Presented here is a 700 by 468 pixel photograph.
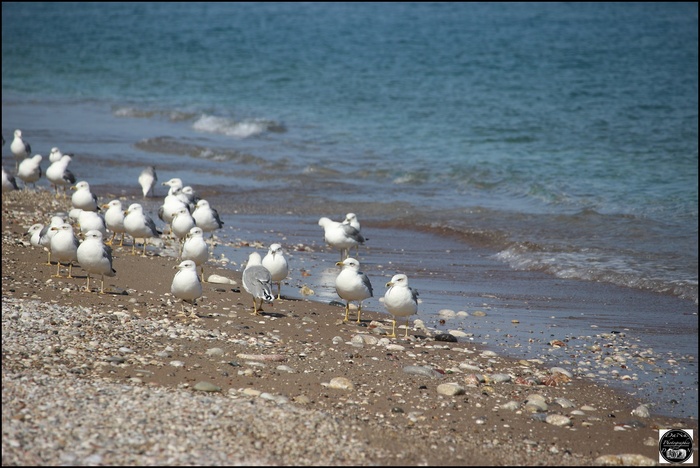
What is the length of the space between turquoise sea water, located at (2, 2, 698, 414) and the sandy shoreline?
258 centimetres

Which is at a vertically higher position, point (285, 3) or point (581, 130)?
point (285, 3)

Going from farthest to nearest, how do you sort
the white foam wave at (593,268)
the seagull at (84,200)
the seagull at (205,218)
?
the seagull at (84,200) → the seagull at (205,218) → the white foam wave at (593,268)

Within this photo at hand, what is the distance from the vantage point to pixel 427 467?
19.6ft

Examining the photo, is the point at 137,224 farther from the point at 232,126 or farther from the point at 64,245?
the point at 232,126

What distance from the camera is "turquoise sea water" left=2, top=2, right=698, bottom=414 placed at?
1550cm

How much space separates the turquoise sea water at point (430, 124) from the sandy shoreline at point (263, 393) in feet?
8.45

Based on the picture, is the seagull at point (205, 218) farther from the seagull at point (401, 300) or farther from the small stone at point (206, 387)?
the small stone at point (206, 387)

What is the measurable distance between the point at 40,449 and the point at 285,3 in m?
66.8

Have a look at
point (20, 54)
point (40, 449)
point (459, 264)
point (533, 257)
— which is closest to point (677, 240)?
point (533, 257)

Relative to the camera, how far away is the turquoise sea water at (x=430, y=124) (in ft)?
50.9

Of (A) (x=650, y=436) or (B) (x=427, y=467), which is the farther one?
(A) (x=650, y=436)

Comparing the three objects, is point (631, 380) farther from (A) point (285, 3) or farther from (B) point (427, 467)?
(A) point (285, 3)

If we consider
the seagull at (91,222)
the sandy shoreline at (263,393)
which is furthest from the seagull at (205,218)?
the sandy shoreline at (263,393)

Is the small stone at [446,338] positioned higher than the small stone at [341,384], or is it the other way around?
the small stone at [446,338]
